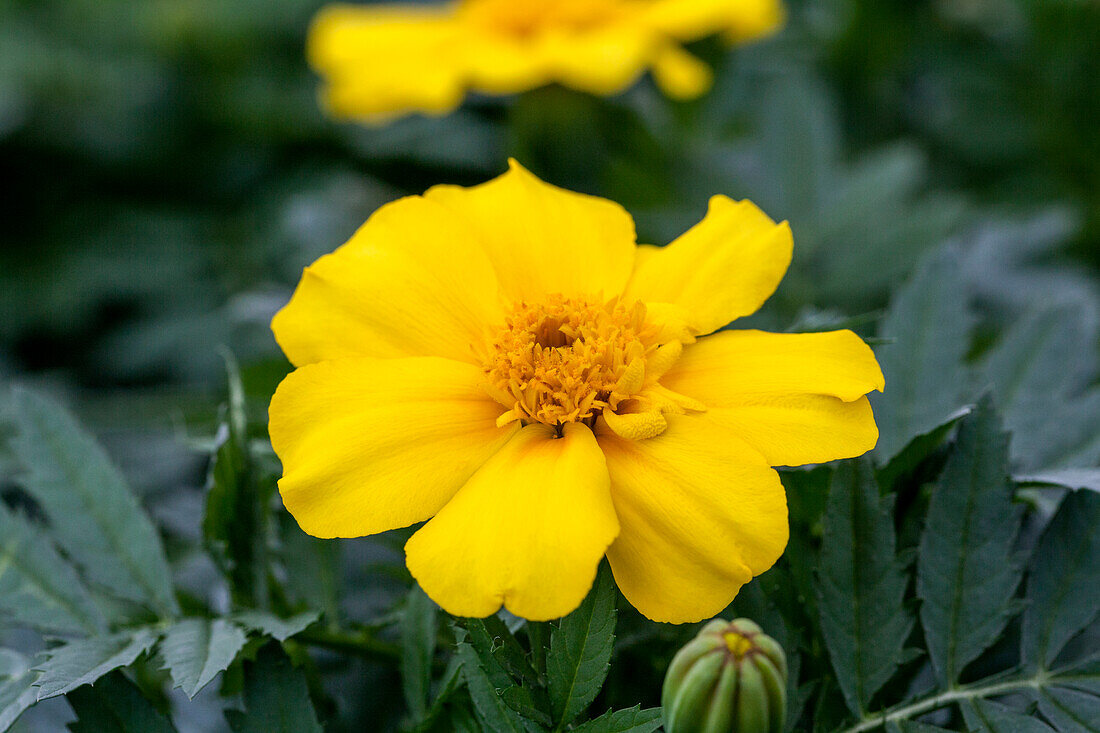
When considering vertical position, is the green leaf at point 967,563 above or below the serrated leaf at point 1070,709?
above

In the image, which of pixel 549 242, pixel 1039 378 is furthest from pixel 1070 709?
pixel 549 242

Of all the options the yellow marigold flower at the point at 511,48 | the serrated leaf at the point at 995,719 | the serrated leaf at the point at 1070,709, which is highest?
the yellow marigold flower at the point at 511,48

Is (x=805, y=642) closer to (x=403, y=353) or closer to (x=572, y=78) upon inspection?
(x=403, y=353)

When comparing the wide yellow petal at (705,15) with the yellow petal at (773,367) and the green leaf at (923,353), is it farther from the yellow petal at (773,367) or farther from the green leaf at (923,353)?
the yellow petal at (773,367)

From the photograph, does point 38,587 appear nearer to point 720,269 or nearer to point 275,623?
point 275,623

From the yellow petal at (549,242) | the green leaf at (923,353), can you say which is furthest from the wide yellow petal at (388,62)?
the green leaf at (923,353)

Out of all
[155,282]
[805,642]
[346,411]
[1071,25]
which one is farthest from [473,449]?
[1071,25]

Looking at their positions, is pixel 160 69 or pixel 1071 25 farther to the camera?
pixel 160 69
